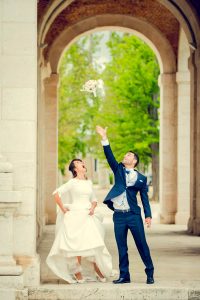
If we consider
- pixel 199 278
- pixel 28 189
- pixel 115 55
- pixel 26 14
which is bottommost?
pixel 199 278

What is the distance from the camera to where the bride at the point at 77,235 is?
12.3 m

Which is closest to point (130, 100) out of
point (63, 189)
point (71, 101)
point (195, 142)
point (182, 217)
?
point (71, 101)

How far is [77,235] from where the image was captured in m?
12.3

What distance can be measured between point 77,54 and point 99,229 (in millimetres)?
38996

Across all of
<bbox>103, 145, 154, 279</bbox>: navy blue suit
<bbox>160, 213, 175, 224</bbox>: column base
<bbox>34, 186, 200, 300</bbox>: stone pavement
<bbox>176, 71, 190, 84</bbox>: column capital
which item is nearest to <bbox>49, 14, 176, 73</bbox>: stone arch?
<bbox>176, 71, 190, 84</bbox>: column capital

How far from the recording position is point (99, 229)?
12680 mm

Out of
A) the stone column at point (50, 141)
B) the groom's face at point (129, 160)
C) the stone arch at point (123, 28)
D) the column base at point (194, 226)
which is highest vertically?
the stone arch at point (123, 28)

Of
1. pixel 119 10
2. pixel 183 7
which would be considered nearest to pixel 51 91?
pixel 119 10

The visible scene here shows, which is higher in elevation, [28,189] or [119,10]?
[119,10]

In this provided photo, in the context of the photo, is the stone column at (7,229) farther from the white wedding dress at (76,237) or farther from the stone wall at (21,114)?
the white wedding dress at (76,237)

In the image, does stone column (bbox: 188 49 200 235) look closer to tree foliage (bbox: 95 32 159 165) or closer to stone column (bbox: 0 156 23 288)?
stone column (bbox: 0 156 23 288)

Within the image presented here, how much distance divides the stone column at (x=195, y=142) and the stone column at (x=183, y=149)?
12.1ft

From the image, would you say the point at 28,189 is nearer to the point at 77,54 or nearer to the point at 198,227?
the point at 198,227

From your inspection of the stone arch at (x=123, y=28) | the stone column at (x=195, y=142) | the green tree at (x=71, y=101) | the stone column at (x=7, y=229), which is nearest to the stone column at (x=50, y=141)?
the stone arch at (x=123, y=28)
